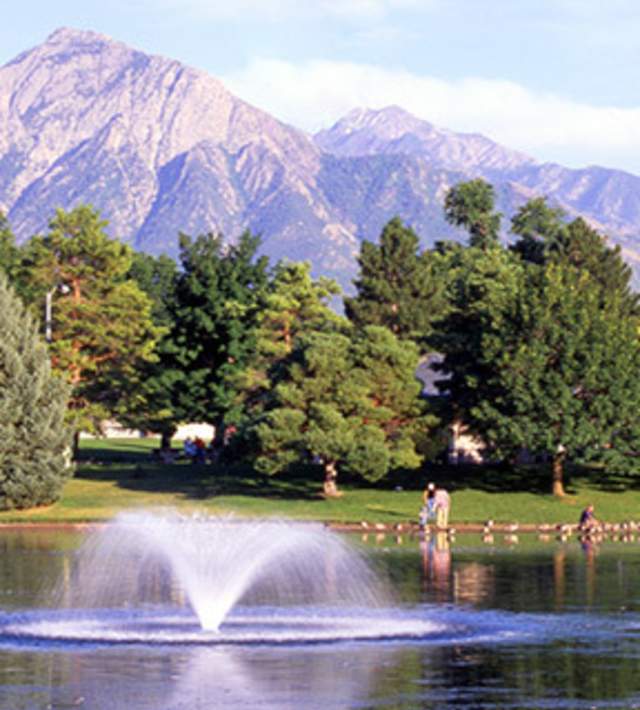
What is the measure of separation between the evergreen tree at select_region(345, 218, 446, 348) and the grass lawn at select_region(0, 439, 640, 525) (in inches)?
1130

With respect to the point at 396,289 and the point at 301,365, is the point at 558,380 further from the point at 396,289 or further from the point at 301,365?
the point at 396,289

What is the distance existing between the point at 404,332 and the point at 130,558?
219 feet

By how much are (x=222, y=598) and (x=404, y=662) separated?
8.49 meters

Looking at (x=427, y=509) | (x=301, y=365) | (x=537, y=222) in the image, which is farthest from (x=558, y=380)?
(x=537, y=222)

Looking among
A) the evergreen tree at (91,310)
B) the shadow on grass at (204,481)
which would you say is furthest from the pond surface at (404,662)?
the evergreen tree at (91,310)

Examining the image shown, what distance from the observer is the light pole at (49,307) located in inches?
3172

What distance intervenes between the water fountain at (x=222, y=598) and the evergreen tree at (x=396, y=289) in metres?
62.6

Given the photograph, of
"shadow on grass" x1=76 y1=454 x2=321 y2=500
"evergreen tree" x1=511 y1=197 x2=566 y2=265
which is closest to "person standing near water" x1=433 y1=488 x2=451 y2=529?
"shadow on grass" x1=76 y1=454 x2=321 y2=500

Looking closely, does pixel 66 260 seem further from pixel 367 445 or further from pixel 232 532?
pixel 232 532

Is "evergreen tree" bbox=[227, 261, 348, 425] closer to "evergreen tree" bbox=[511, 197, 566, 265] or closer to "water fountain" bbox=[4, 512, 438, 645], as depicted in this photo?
"water fountain" bbox=[4, 512, 438, 645]

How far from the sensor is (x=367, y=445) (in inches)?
2933

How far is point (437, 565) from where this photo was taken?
147 ft

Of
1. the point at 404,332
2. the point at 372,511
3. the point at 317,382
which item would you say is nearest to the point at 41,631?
the point at 372,511

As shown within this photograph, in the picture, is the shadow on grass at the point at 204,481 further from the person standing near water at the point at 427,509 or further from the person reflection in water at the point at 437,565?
the person reflection in water at the point at 437,565
